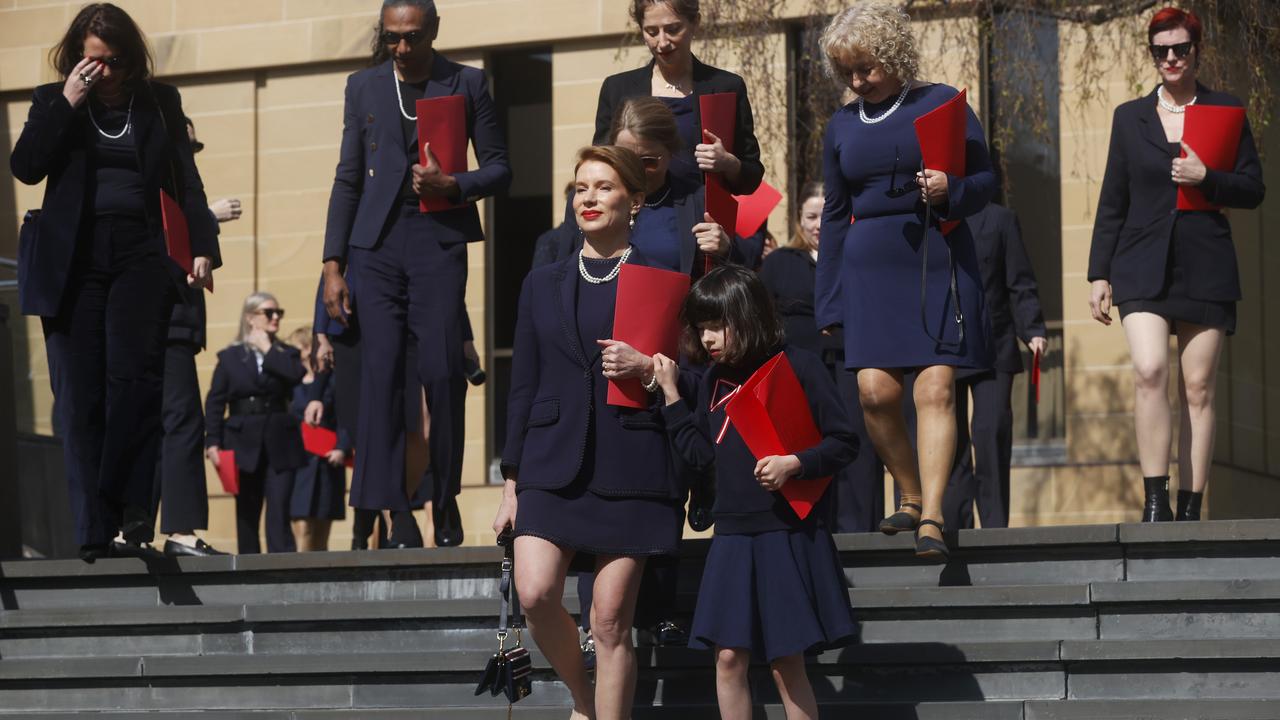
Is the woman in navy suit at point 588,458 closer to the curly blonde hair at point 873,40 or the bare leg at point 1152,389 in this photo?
the curly blonde hair at point 873,40

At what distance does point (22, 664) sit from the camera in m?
8.79

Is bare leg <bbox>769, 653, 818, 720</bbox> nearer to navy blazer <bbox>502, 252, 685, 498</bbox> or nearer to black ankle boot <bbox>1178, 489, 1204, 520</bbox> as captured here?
navy blazer <bbox>502, 252, 685, 498</bbox>

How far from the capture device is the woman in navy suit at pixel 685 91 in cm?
833

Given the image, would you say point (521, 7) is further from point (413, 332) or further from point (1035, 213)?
point (413, 332)

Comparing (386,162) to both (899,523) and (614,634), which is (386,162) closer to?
(899,523)

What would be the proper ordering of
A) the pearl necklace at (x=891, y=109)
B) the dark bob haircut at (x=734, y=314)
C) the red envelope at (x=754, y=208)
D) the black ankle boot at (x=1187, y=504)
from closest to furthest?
the dark bob haircut at (x=734, y=314) < the pearl necklace at (x=891, y=109) < the black ankle boot at (x=1187, y=504) < the red envelope at (x=754, y=208)

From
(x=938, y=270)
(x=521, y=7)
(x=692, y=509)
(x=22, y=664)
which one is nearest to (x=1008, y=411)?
(x=938, y=270)

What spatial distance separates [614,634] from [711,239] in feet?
6.12

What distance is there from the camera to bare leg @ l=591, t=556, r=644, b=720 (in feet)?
22.3

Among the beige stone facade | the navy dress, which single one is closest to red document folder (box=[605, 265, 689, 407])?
the navy dress

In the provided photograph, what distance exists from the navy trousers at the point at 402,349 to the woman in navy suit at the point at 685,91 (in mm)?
1031

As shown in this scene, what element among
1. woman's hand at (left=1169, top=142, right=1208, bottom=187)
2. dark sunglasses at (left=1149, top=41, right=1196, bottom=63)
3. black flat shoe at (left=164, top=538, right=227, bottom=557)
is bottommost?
black flat shoe at (left=164, top=538, right=227, bottom=557)

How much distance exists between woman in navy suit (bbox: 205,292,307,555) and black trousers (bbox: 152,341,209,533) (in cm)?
188

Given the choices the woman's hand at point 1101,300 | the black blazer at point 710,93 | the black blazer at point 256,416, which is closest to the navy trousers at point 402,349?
the black blazer at point 710,93
